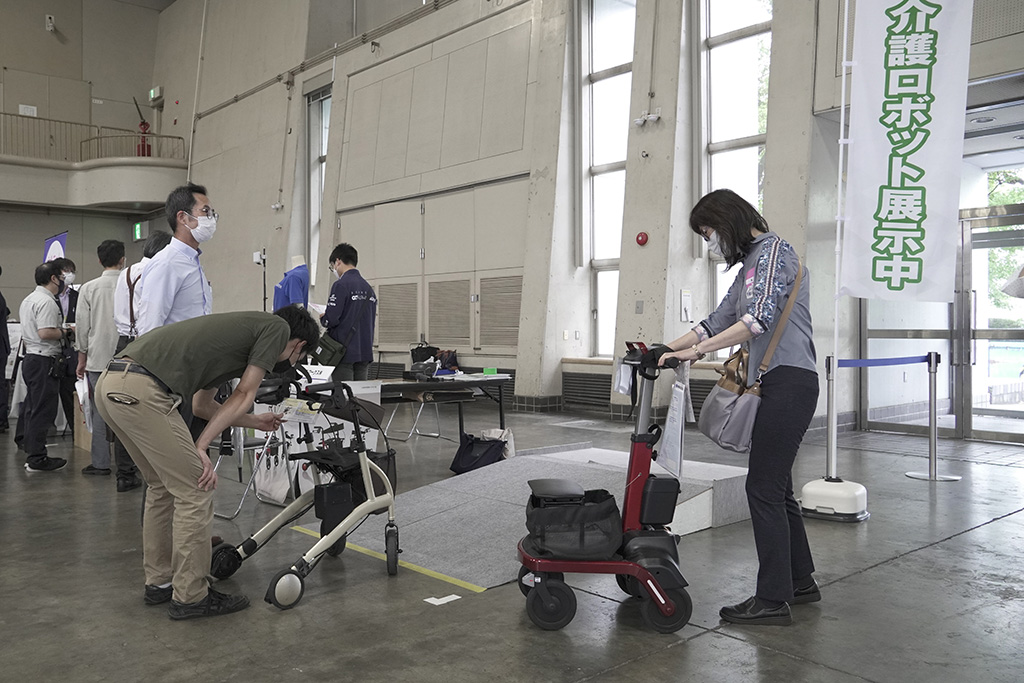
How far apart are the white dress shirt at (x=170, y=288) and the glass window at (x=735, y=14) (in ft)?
22.8

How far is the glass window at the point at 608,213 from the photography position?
10.1 m

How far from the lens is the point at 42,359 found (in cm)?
646

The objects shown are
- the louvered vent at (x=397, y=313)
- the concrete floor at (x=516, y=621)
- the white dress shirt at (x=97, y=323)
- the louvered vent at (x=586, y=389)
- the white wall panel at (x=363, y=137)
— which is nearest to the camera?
the concrete floor at (x=516, y=621)

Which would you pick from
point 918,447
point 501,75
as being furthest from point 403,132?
point 918,447

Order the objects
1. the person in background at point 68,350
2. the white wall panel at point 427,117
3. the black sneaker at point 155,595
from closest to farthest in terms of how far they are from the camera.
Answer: the black sneaker at point 155,595, the person in background at point 68,350, the white wall panel at point 427,117

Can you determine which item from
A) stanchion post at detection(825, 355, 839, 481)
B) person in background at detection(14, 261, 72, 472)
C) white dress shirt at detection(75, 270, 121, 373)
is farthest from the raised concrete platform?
person in background at detection(14, 261, 72, 472)

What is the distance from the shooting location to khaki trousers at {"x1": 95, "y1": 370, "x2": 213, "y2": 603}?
280 cm

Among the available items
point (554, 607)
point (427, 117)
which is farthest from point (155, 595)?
point (427, 117)

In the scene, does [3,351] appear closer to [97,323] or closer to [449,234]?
[97,323]

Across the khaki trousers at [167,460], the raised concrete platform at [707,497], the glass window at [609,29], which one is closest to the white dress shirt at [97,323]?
the khaki trousers at [167,460]

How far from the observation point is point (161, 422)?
281 cm

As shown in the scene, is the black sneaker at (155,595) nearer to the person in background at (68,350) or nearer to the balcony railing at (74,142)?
the person in background at (68,350)

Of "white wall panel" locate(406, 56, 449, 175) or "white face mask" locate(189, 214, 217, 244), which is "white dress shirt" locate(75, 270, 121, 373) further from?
"white wall panel" locate(406, 56, 449, 175)

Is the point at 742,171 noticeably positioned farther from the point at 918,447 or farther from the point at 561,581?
the point at 561,581
